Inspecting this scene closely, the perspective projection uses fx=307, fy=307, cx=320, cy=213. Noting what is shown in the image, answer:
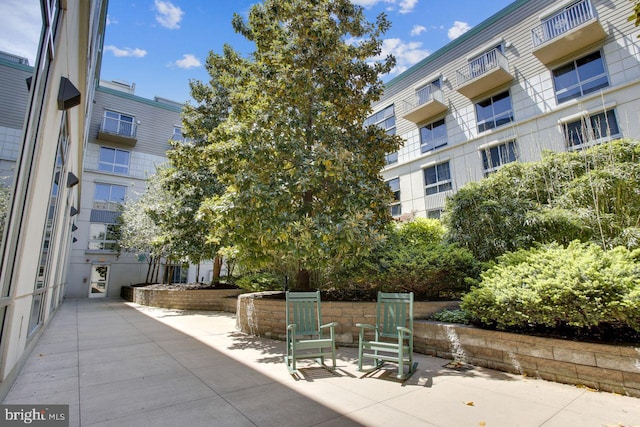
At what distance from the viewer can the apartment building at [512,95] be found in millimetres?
10969

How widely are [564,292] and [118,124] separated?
24.7 metres

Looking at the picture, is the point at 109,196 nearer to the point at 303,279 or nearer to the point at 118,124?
the point at 118,124

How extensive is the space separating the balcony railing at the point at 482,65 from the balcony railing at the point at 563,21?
1.29 meters

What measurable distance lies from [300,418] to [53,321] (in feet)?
31.4

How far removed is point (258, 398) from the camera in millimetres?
3277

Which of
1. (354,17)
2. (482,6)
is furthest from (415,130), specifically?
(354,17)

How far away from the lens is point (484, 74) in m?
14.0

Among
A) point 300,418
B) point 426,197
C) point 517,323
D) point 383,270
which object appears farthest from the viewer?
point 426,197

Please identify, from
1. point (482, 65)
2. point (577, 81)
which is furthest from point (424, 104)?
point (577, 81)

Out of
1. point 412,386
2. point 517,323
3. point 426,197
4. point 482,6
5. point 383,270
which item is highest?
point 482,6

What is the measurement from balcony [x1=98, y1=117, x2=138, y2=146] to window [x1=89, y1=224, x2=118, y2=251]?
576cm

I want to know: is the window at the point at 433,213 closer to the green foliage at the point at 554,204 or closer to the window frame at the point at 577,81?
the window frame at the point at 577,81

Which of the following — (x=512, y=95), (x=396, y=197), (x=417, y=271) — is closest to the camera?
(x=417, y=271)

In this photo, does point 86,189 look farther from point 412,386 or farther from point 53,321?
point 412,386
